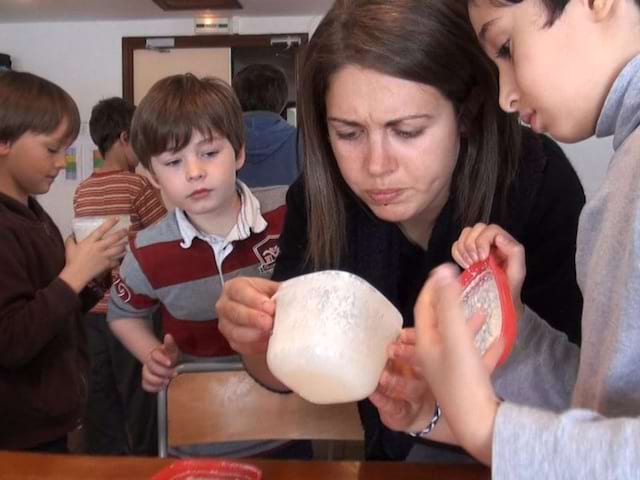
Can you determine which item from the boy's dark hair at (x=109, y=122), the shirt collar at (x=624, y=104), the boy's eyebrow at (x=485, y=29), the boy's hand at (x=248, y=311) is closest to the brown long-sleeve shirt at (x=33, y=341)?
the boy's hand at (x=248, y=311)

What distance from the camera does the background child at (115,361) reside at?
2547mm

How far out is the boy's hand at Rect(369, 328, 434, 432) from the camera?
0.72 meters

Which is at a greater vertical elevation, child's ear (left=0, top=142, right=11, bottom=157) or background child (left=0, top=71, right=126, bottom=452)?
child's ear (left=0, top=142, right=11, bottom=157)

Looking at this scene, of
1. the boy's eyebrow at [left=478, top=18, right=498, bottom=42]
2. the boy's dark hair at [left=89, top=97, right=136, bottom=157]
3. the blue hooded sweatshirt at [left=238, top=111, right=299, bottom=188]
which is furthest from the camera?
the boy's dark hair at [left=89, top=97, right=136, bottom=157]

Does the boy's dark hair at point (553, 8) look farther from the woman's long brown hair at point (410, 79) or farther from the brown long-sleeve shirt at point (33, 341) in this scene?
the brown long-sleeve shirt at point (33, 341)

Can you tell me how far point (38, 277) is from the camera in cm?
152

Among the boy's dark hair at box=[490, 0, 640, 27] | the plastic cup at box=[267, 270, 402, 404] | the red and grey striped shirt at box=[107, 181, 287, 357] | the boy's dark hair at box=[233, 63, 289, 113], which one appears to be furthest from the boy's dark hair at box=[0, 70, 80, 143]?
the boy's dark hair at box=[490, 0, 640, 27]

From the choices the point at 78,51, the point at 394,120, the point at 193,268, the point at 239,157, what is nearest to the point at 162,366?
the point at 193,268

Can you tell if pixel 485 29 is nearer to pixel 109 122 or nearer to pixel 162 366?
Answer: pixel 162 366

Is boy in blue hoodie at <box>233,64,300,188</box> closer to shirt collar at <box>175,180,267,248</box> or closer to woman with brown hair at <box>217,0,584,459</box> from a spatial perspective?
shirt collar at <box>175,180,267,248</box>

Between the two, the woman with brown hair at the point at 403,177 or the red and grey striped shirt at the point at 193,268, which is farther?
the red and grey striped shirt at the point at 193,268

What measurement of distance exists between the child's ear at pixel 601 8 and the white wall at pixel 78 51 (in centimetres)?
451

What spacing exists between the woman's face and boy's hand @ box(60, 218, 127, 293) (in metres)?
0.72

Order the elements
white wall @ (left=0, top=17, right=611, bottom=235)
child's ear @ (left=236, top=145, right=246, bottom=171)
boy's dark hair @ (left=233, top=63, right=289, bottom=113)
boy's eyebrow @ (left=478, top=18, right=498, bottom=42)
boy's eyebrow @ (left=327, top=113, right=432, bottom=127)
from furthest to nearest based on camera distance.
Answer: white wall @ (left=0, top=17, right=611, bottom=235), boy's dark hair @ (left=233, top=63, right=289, bottom=113), child's ear @ (left=236, top=145, right=246, bottom=171), boy's eyebrow @ (left=327, top=113, right=432, bottom=127), boy's eyebrow @ (left=478, top=18, right=498, bottom=42)
